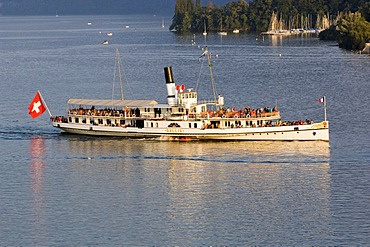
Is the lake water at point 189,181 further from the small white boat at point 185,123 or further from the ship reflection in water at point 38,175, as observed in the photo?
the small white boat at point 185,123

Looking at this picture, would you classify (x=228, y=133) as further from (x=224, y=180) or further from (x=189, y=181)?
(x=189, y=181)

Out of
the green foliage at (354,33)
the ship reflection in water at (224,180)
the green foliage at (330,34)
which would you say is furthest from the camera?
the green foliage at (330,34)

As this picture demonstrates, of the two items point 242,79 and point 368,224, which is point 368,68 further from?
point 368,224

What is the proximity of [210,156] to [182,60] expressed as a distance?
2684 inches

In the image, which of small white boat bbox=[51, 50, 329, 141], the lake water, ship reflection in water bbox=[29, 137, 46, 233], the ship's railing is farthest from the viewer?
the ship's railing

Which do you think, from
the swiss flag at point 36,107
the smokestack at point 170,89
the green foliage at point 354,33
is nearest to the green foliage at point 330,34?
the green foliage at point 354,33

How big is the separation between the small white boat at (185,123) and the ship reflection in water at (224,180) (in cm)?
72

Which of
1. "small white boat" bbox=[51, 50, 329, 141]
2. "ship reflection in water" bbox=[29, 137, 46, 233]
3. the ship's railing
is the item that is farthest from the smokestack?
"ship reflection in water" bbox=[29, 137, 46, 233]

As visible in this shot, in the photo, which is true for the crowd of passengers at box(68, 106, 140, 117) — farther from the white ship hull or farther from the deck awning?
the white ship hull

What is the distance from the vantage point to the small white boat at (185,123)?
205ft

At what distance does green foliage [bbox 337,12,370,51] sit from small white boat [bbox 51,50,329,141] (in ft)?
237

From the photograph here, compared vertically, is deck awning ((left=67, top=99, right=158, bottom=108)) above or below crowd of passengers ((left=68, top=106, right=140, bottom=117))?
above

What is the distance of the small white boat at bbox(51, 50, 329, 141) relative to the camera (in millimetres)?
62375

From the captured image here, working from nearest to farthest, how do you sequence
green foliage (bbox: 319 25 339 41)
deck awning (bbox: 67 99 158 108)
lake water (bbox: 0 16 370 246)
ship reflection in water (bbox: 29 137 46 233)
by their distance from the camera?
lake water (bbox: 0 16 370 246), ship reflection in water (bbox: 29 137 46 233), deck awning (bbox: 67 99 158 108), green foliage (bbox: 319 25 339 41)
